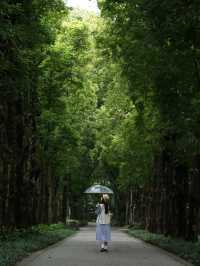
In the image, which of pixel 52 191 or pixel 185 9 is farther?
pixel 52 191

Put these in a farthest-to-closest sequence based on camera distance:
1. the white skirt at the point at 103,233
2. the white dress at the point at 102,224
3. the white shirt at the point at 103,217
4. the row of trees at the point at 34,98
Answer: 1. the white shirt at the point at 103,217
2. the white dress at the point at 102,224
3. the white skirt at the point at 103,233
4. the row of trees at the point at 34,98

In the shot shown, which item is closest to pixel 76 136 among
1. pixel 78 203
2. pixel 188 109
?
pixel 188 109

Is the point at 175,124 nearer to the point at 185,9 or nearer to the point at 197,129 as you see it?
the point at 197,129

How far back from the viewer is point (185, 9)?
52.3ft

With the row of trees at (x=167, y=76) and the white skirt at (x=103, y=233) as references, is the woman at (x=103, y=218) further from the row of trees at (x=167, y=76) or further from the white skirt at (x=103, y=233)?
the row of trees at (x=167, y=76)

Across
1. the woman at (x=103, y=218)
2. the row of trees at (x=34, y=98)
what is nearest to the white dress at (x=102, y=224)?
the woman at (x=103, y=218)

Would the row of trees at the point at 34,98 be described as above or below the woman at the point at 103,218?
above

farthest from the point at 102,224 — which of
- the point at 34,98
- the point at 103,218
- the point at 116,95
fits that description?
the point at 116,95

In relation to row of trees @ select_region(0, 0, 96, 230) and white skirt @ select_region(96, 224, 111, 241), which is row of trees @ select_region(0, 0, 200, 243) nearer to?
row of trees @ select_region(0, 0, 96, 230)

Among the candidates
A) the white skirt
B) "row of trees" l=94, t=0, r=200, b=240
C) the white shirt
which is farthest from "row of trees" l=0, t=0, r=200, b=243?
the white skirt

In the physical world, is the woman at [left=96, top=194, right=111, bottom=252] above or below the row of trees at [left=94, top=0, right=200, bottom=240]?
below

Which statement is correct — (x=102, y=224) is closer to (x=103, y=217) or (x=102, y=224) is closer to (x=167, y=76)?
(x=103, y=217)

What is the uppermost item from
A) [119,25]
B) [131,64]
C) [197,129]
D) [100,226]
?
[119,25]

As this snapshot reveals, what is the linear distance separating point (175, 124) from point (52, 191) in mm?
31081
